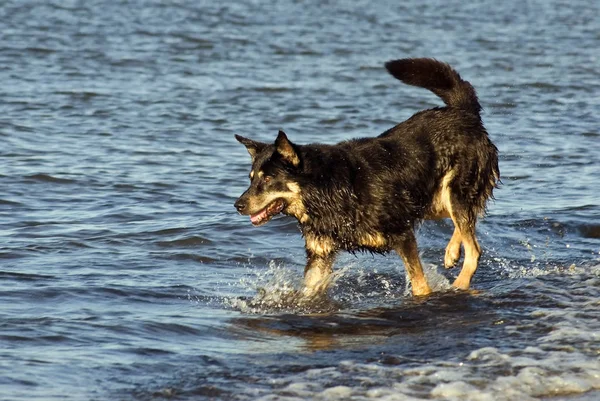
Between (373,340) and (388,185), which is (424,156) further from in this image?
(373,340)

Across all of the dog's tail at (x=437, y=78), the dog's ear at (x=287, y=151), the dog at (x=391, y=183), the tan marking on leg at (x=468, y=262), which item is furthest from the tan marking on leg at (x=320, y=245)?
the dog's tail at (x=437, y=78)

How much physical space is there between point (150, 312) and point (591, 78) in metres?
13.3

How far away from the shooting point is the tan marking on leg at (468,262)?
25.8 feet

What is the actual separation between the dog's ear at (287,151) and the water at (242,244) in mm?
1073

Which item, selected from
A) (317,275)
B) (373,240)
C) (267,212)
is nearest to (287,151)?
(267,212)

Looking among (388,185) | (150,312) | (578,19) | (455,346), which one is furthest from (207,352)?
(578,19)

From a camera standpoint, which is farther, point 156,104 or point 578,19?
point 578,19

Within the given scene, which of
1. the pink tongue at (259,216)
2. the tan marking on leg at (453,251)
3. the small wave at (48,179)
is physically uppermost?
the pink tongue at (259,216)

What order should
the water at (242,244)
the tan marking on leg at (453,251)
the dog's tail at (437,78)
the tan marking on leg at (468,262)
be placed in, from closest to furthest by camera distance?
the water at (242,244)
the tan marking on leg at (468,262)
the dog's tail at (437,78)
the tan marking on leg at (453,251)

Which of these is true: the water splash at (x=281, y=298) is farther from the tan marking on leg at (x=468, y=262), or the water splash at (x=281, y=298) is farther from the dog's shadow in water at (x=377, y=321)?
the tan marking on leg at (x=468, y=262)

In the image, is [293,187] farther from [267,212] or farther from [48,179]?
[48,179]

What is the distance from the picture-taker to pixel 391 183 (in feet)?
24.1

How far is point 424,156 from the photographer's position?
25.0 feet

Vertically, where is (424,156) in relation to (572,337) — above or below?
above
